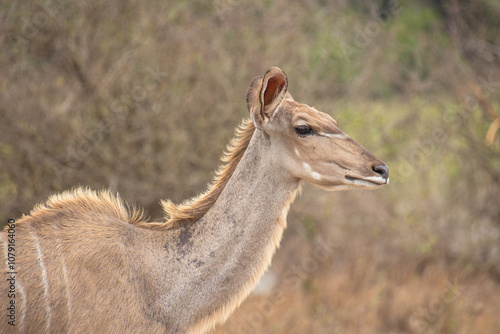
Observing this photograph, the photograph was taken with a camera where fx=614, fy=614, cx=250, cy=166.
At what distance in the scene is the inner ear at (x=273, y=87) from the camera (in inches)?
153

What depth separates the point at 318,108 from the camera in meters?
8.87

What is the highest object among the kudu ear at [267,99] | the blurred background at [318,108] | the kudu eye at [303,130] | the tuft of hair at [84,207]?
the kudu ear at [267,99]

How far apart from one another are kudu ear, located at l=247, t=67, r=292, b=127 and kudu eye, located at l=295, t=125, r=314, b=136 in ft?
0.64

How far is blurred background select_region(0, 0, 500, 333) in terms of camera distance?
7.43 m

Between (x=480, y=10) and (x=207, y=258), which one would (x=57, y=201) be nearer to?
(x=207, y=258)

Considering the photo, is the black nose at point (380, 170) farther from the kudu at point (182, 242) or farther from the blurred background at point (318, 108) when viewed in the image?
the blurred background at point (318, 108)

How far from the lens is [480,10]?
960 centimetres

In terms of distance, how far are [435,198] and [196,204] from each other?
669 centimetres

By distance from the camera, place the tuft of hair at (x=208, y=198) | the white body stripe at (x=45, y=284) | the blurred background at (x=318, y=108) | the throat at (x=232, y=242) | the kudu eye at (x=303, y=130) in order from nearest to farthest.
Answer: the white body stripe at (x=45, y=284)
the throat at (x=232, y=242)
the kudu eye at (x=303, y=130)
the tuft of hair at (x=208, y=198)
the blurred background at (x=318, y=108)

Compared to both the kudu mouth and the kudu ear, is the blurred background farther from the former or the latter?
the kudu mouth

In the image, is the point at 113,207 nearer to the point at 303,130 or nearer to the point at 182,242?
the point at 182,242

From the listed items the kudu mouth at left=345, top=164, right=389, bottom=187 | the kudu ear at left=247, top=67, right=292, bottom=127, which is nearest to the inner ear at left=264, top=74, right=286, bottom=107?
the kudu ear at left=247, top=67, right=292, bottom=127

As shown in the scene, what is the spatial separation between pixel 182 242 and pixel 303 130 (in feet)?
3.50

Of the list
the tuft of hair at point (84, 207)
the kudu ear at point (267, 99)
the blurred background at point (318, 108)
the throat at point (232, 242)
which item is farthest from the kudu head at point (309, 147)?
the blurred background at point (318, 108)
